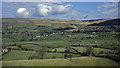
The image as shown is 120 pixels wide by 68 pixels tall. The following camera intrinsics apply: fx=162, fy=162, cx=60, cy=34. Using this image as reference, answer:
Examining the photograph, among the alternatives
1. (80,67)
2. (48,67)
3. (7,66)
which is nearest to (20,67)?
(7,66)

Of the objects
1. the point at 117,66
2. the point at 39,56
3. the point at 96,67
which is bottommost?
the point at 39,56

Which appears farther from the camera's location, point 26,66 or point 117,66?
point 26,66

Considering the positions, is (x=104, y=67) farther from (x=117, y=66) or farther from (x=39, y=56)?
(x=39, y=56)

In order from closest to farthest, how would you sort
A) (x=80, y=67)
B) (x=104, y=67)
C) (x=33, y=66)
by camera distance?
(x=104, y=67)
(x=80, y=67)
(x=33, y=66)

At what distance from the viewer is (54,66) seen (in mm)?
65688

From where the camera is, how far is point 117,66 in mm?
41844

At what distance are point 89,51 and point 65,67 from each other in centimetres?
2979

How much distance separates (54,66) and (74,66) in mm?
8371

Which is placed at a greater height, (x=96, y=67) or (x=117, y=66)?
(x=117, y=66)

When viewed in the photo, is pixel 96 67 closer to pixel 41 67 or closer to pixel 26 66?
pixel 41 67

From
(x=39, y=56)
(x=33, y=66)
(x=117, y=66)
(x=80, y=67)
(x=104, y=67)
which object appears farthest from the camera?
(x=39, y=56)

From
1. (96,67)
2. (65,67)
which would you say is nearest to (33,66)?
(65,67)

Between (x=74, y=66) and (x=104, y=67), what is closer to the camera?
(x=104, y=67)

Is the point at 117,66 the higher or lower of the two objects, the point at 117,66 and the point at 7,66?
the higher
